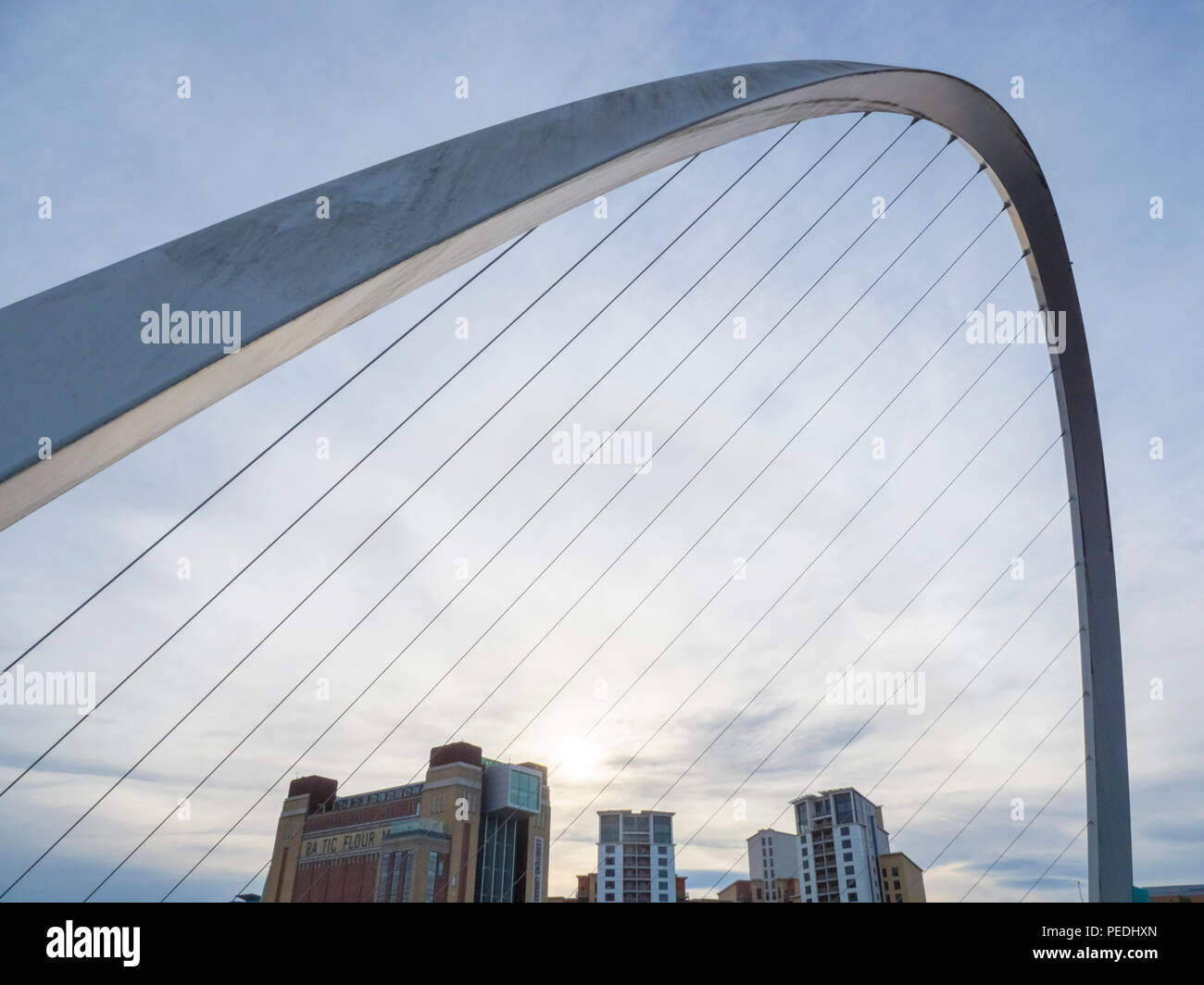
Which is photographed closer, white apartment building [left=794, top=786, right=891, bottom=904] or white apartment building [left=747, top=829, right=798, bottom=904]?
white apartment building [left=794, top=786, right=891, bottom=904]

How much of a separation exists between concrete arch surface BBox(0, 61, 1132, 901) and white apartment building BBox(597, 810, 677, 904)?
79.1 meters

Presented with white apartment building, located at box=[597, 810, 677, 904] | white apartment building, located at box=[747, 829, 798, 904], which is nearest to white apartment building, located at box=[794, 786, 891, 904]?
white apartment building, located at box=[747, 829, 798, 904]

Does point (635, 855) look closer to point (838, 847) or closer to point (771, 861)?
point (771, 861)

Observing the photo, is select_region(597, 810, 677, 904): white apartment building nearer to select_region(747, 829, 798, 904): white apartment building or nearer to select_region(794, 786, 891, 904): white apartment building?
select_region(747, 829, 798, 904): white apartment building

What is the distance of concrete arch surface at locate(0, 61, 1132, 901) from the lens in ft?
9.21

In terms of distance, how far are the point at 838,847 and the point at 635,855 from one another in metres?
24.4

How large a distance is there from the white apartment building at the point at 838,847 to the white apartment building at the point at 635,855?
15393 mm

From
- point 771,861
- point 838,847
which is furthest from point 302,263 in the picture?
point 771,861
